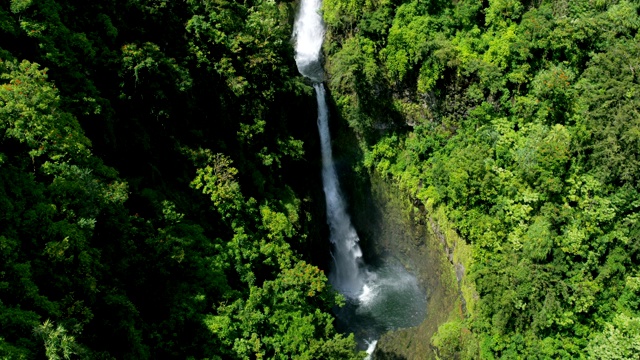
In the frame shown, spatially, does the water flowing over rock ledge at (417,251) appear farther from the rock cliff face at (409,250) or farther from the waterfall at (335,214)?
the waterfall at (335,214)

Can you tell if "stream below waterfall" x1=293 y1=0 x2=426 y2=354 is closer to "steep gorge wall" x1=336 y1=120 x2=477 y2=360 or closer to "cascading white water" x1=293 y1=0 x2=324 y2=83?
"cascading white water" x1=293 y1=0 x2=324 y2=83

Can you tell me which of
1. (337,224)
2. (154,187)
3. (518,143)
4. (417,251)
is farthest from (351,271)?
(154,187)

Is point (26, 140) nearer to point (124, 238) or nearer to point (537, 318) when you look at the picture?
point (124, 238)

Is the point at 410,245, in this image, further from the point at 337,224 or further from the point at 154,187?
the point at 154,187

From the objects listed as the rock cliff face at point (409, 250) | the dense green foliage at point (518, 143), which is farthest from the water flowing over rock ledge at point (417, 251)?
the dense green foliage at point (518, 143)

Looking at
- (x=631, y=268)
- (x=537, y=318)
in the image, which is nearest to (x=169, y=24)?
(x=537, y=318)

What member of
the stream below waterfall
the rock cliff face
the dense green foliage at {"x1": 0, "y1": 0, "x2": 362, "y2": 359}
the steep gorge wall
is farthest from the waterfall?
the dense green foliage at {"x1": 0, "y1": 0, "x2": 362, "y2": 359}
